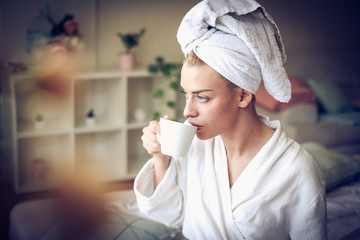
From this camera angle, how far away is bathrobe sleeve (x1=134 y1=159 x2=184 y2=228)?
1113 mm

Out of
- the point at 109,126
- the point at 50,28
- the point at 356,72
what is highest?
the point at 50,28

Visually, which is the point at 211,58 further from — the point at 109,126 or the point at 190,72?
the point at 109,126

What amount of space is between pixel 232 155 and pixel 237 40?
37 centimetres

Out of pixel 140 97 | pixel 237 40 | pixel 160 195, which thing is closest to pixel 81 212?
pixel 160 195

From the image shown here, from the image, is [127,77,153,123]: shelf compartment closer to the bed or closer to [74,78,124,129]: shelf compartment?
[74,78,124,129]: shelf compartment

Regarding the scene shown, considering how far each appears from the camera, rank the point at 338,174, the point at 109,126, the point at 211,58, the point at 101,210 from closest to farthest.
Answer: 1. the point at 211,58
2. the point at 101,210
3. the point at 338,174
4. the point at 109,126

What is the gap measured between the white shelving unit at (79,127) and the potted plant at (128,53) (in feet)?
0.25

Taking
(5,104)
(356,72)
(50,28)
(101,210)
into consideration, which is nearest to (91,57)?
(50,28)

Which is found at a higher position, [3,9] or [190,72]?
[3,9]

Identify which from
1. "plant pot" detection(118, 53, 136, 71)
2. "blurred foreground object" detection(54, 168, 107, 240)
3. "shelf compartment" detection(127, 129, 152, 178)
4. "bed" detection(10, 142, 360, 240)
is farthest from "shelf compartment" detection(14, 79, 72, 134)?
"bed" detection(10, 142, 360, 240)

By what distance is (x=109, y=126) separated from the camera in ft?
9.05

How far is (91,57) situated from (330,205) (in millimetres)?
1880

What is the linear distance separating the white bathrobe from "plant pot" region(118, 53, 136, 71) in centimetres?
164

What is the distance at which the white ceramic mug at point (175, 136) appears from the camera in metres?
0.89
